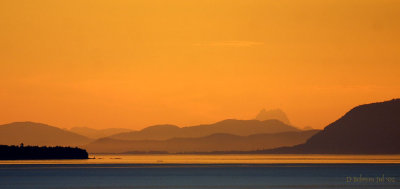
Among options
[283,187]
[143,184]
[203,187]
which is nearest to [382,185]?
[283,187]

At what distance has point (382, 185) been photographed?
6644 cm

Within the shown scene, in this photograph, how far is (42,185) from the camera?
228ft

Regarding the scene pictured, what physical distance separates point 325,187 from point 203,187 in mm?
9322

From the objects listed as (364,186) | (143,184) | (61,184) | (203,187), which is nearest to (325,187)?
(364,186)

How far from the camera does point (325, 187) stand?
65.0 meters

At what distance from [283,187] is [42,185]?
19011mm

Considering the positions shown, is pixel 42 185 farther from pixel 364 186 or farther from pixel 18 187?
pixel 364 186

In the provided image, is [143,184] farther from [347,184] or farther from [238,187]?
[347,184]

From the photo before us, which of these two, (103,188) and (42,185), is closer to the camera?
(103,188)

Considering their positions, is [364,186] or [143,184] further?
[143,184]

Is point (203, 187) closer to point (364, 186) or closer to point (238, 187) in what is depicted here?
point (238, 187)

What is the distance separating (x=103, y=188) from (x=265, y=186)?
12377mm

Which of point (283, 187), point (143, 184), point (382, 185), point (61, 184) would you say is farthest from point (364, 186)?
point (61, 184)

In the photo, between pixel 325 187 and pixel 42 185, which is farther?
pixel 42 185
